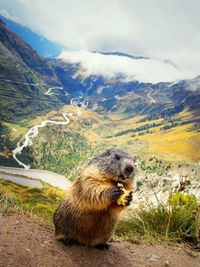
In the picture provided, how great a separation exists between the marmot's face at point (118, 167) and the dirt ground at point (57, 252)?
2.17m

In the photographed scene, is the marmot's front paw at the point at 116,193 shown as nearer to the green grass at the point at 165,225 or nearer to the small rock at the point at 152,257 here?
the small rock at the point at 152,257

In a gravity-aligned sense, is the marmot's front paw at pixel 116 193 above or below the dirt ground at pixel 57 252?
above

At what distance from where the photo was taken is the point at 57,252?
344 inches

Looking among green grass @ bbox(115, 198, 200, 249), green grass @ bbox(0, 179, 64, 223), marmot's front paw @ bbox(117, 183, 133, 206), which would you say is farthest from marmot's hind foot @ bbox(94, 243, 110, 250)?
green grass @ bbox(0, 179, 64, 223)

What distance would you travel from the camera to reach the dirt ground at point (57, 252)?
8070 millimetres

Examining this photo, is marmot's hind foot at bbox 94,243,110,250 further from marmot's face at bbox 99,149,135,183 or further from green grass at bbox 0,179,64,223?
green grass at bbox 0,179,64,223

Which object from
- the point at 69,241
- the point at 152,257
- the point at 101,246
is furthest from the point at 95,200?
the point at 152,257

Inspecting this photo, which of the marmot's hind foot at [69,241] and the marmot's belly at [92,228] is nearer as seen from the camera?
the marmot's belly at [92,228]

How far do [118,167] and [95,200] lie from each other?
102 centimetres

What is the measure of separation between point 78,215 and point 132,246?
9.05ft

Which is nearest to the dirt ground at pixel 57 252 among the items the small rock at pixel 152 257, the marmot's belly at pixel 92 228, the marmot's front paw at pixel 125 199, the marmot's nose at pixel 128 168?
the small rock at pixel 152 257

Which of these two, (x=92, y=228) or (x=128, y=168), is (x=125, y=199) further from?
(x=92, y=228)

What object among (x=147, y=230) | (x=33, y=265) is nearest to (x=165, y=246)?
(x=147, y=230)

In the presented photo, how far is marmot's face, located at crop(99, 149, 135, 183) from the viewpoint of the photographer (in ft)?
28.3
